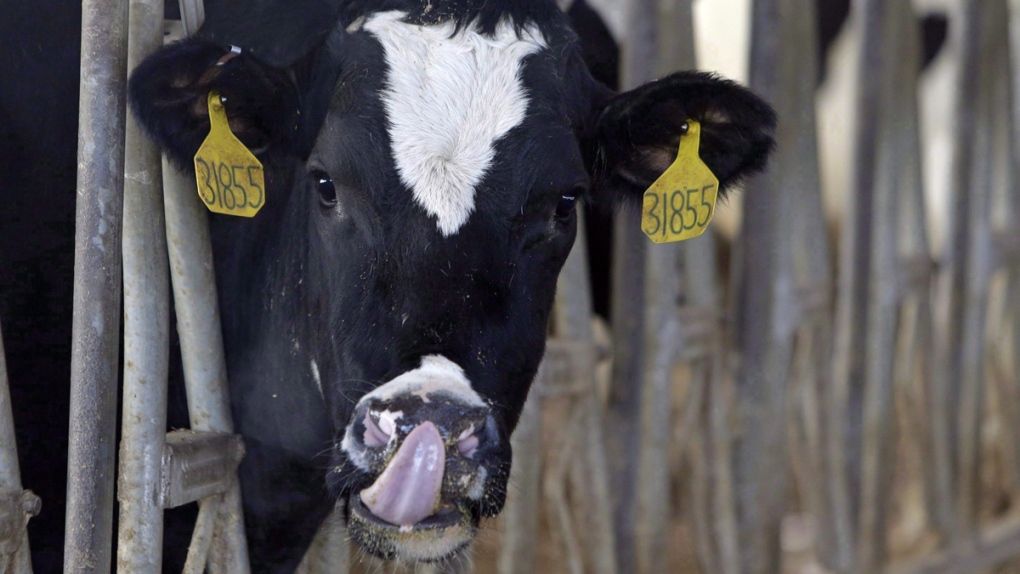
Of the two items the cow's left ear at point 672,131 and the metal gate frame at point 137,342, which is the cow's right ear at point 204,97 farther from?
the cow's left ear at point 672,131

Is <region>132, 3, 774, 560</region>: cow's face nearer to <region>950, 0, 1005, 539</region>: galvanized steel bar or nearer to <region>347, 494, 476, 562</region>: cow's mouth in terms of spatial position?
<region>347, 494, 476, 562</region>: cow's mouth

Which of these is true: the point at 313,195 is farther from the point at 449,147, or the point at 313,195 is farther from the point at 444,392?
the point at 444,392

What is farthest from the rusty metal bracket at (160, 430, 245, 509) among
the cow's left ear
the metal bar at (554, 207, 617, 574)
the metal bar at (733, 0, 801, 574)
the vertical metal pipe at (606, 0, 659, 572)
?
the metal bar at (733, 0, 801, 574)

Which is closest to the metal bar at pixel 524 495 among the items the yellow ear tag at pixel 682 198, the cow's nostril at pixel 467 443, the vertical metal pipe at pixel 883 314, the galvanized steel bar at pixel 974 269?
the yellow ear tag at pixel 682 198

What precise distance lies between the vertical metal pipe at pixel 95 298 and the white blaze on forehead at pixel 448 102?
577 mm

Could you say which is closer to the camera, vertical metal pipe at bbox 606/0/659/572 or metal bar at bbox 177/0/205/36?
metal bar at bbox 177/0/205/36

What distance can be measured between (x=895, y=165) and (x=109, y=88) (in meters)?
3.79

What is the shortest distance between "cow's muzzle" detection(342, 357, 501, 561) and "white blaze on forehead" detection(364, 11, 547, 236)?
1.27 ft

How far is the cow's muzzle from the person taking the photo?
66.0 inches

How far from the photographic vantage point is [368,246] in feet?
6.72

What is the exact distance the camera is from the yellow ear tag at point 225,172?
6.98 feet

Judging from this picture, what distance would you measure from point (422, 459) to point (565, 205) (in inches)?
31.2

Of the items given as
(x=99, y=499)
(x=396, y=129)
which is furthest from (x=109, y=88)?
(x=99, y=499)

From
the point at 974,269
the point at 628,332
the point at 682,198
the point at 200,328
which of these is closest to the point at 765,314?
the point at 628,332
